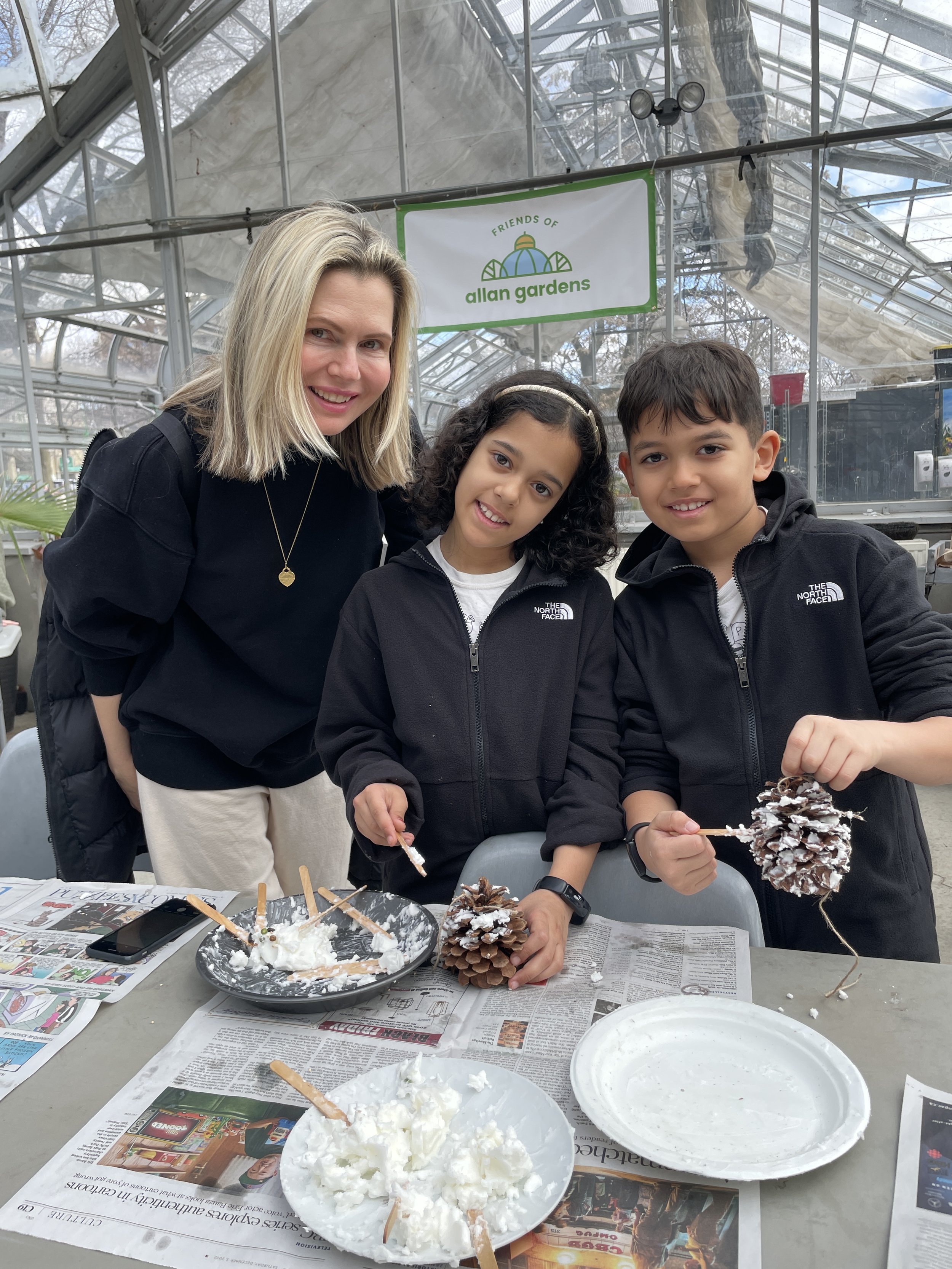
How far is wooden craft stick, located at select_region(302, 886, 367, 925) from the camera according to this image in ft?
4.20

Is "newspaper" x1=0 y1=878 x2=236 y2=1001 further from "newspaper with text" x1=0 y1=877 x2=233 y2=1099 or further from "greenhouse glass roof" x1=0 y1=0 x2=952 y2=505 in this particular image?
"greenhouse glass roof" x1=0 y1=0 x2=952 y2=505

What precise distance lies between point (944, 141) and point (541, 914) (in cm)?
578

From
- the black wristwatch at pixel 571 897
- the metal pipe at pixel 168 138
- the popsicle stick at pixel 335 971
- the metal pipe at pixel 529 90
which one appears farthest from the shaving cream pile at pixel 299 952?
the metal pipe at pixel 168 138

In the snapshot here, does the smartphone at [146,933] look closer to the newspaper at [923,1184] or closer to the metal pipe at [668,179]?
the newspaper at [923,1184]

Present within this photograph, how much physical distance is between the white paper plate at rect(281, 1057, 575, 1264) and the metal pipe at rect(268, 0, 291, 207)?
661 centimetres

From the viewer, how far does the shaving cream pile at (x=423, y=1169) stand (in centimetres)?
73

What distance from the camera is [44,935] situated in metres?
1.33

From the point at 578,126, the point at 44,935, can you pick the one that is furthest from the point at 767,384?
the point at 44,935

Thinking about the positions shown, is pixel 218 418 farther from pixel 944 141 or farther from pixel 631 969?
pixel 944 141

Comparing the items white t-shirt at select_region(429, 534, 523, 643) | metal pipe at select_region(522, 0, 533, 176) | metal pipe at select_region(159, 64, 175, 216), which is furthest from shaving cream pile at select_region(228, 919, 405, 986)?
metal pipe at select_region(159, 64, 175, 216)

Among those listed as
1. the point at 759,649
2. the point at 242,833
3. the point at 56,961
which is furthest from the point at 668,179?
the point at 56,961

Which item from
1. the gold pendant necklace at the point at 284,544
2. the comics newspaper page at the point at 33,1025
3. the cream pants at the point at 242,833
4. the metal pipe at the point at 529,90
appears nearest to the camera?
the comics newspaper page at the point at 33,1025

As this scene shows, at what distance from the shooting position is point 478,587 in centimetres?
169

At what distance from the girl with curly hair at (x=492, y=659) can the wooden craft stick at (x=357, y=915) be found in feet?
0.51
